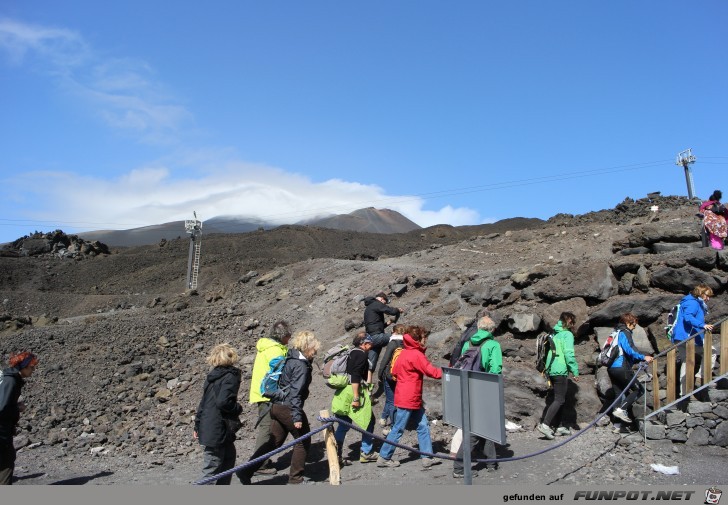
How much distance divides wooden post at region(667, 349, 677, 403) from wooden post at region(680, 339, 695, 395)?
0.15 m

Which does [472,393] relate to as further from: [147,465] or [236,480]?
[147,465]

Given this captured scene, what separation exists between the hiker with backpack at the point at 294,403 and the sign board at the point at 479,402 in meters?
1.93

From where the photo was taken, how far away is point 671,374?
8102 millimetres

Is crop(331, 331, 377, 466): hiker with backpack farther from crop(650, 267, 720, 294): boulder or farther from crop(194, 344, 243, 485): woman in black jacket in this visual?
crop(650, 267, 720, 294): boulder

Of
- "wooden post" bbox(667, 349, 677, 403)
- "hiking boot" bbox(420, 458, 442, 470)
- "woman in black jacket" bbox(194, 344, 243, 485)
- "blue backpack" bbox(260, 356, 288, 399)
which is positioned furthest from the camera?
"wooden post" bbox(667, 349, 677, 403)

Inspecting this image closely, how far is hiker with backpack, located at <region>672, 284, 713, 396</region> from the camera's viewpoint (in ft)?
27.0

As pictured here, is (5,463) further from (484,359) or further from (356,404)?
(484,359)

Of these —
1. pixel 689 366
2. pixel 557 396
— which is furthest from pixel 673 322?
pixel 557 396

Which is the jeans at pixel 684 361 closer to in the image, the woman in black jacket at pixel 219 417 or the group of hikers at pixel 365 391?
the group of hikers at pixel 365 391

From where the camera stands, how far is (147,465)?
31.3ft

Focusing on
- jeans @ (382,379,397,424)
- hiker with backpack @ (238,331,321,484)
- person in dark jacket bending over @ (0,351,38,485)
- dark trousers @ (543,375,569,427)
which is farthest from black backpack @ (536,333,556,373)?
person in dark jacket bending over @ (0,351,38,485)

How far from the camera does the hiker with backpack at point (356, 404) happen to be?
7.57 meters

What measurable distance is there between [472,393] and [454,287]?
9.86m

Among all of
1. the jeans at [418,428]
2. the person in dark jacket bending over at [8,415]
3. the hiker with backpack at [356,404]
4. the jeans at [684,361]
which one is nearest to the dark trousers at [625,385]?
the jeans at [684,361]
